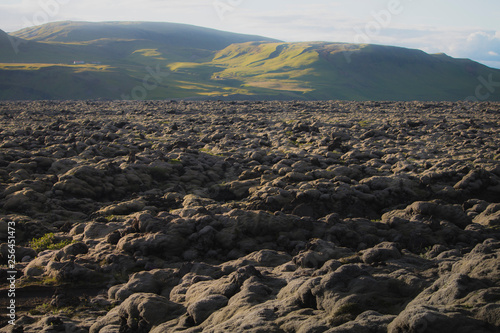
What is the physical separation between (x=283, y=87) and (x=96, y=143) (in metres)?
160

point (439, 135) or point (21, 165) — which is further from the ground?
point (439, 135)

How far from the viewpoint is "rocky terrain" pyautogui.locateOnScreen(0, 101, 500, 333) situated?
9.66 meters

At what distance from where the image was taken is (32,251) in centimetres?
1686

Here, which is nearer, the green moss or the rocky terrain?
the rocky terrain

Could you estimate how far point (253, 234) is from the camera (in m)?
17.4

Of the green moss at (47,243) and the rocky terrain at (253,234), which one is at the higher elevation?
the rocky terrain at (253,234)

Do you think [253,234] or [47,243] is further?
[47,243]

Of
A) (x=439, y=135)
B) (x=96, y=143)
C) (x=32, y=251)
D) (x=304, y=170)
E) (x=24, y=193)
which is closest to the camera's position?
(x=32, y=251)

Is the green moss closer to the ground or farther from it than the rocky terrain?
closer to the ground

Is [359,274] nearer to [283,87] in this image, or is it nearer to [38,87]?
[38,87]

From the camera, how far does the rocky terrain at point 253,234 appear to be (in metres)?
9.66

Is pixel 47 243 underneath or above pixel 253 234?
underneath

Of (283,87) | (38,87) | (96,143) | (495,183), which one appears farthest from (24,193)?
(283,87)

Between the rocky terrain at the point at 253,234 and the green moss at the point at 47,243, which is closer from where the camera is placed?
the rocky terrain at the point at 253,234
